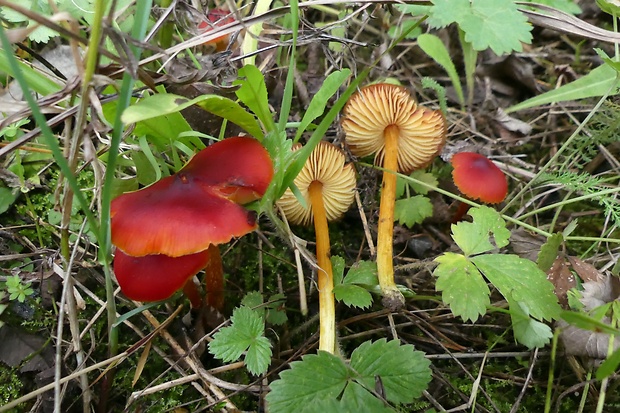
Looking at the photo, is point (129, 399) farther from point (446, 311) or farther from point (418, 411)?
point (446, 311)

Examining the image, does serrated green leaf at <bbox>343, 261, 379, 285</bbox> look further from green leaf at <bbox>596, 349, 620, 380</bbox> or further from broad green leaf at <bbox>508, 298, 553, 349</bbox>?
green leaf at <bbox>596, 349, 620, 380</bbox>

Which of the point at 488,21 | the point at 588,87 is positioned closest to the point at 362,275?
the point at 488,21

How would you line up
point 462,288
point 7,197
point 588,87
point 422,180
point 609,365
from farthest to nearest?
1. point 588,87
2. point 422,180
3. point 7,197
4. point 462,288
5. point 609,365

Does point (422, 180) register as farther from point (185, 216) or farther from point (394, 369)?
point (185, 216)

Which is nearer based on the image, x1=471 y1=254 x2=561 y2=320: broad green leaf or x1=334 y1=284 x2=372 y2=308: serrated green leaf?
x1=471 y1=254 x2=561 y2=320: broad green leaf

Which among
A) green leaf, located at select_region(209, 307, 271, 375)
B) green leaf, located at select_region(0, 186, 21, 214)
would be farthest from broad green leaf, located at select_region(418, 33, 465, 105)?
green leaf, located at select_region(0, 186, 21, 214)

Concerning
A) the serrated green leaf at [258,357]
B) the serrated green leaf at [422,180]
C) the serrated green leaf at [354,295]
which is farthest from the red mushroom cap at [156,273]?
the serrated green leaf at [422,180]

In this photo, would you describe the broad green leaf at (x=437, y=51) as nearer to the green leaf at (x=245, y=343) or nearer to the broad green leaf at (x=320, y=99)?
the broad green leaf at (x=320, y=99)
